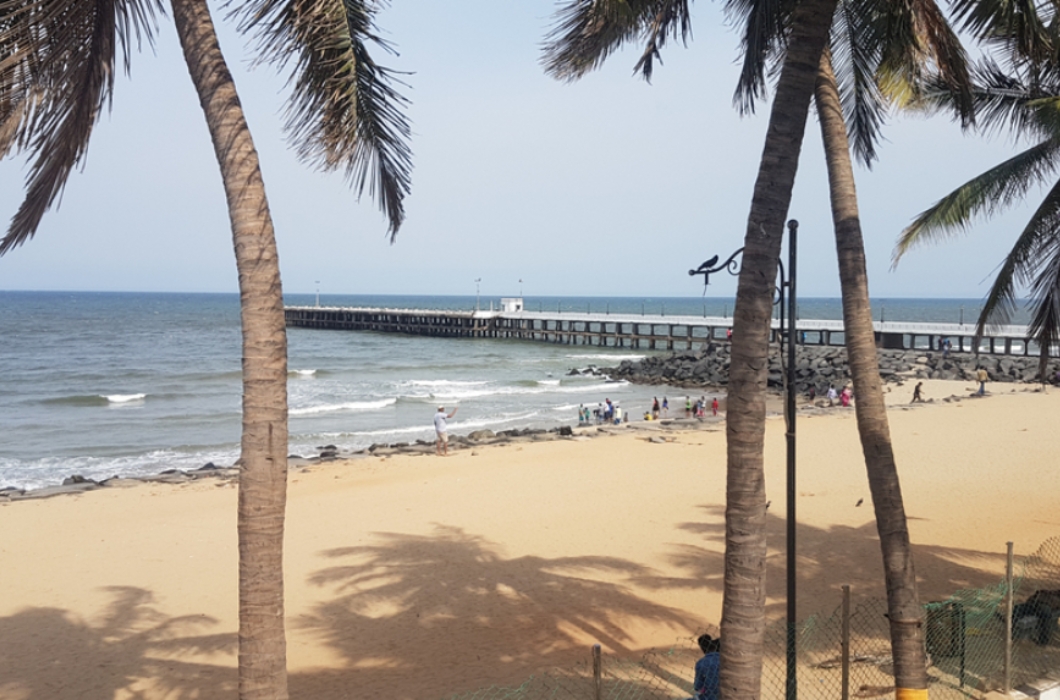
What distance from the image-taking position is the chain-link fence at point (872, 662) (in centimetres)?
661

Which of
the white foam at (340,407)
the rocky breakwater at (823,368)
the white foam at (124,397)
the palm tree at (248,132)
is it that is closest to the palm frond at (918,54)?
the palm tree at (248,132)

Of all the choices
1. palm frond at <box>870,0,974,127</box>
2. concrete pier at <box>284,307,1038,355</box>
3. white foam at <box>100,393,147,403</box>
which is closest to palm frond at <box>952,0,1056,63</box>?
palm frond at <box>870,0,974,127</box>

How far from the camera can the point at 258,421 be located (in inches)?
145

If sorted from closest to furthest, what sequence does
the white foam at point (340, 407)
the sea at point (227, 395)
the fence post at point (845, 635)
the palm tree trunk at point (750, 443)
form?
the palm tree trunk at point (750, 443) → the fence post at point (845, 635) → the sea at point (227, 395) → the white foam at point (340, 407)

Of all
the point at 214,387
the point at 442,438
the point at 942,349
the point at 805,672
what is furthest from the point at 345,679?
the point at 942,349

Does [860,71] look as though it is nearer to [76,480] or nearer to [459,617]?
[459,617]

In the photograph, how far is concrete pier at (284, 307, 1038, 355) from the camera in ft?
160

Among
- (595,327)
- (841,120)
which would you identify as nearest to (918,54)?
(841,120)

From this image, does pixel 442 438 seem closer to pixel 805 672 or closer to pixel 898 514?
pixel 805 672

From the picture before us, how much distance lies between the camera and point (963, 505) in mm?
13891

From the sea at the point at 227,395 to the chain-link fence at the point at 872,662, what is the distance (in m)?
17.1

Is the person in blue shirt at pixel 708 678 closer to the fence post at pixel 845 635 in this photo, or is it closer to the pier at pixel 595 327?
the fence post at pixel 845 635

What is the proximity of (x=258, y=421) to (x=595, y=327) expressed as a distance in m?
76.4

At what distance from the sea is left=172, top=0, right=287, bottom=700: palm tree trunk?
19.1 metres
